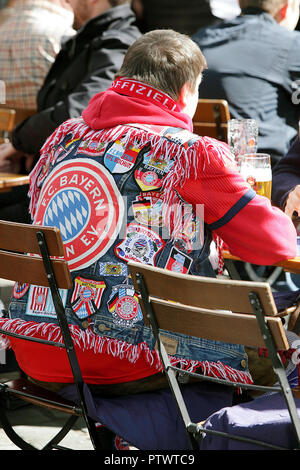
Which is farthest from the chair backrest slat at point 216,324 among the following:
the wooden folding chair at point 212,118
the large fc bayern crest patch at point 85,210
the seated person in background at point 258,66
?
the seated person in background at point 258,66

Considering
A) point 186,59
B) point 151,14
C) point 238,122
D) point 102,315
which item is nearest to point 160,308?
point 102,315

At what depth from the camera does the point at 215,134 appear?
13.0 ft

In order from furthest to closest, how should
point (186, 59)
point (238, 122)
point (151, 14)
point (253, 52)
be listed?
point (151, 14) → point (253, 52) → point (238, 122) → point (186, 59)

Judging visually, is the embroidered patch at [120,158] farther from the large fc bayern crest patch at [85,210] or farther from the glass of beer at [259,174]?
the glass of beer at [259,174]

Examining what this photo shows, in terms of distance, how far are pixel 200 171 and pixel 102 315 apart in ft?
1.62

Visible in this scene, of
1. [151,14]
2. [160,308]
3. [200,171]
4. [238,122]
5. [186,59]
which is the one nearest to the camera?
[160,308]

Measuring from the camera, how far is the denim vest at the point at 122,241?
2.27 metres

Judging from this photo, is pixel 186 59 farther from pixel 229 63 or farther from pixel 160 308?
pixel 229 63

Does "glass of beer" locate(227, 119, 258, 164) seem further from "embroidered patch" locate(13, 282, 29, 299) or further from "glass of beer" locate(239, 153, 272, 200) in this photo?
"embroidered patch" locate(13, 282, 29, 299)

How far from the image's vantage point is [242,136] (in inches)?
126

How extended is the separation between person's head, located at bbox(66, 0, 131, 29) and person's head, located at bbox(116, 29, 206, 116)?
7.04 ft

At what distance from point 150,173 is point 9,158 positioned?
2.34 m

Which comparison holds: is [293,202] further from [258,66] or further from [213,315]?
[258,66]

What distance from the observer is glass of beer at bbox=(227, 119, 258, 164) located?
10.5 ft
